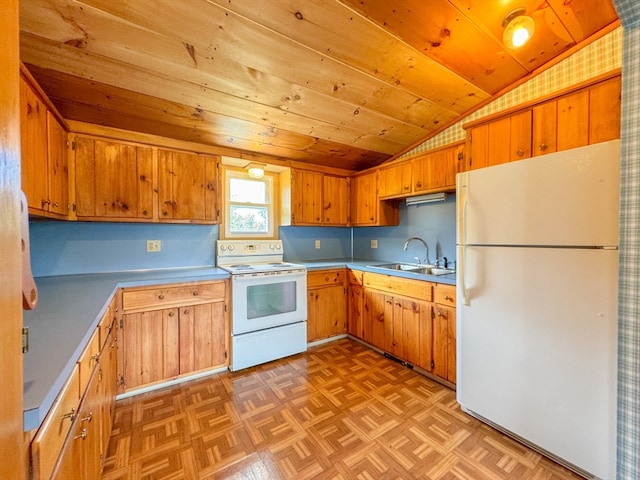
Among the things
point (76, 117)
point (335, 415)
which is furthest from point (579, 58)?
point (76, 117)

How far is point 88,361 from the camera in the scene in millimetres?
1077

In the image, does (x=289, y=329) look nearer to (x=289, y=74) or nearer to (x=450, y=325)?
(x=450, y=325)

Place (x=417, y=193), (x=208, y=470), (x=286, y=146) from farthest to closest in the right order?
(x=286, y=146) → (x=417, y=193) → (x=208, y=470)

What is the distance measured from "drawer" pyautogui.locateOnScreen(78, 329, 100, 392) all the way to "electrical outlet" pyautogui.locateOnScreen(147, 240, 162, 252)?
1439 mm

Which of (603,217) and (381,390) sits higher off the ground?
(603,217)

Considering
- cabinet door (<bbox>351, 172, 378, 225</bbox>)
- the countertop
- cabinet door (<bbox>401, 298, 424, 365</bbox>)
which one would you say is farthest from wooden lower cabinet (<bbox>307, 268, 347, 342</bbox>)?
the countertop

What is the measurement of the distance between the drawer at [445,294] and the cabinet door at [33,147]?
265cm

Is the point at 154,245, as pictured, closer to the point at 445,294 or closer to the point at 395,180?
the point at 395,180

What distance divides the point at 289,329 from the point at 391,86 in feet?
7.86

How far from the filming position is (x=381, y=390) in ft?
7.09

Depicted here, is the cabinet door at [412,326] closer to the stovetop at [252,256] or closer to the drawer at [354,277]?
the drawer at [354,277]

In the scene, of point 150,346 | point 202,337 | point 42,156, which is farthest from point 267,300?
point 42,156

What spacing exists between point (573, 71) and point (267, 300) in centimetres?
304

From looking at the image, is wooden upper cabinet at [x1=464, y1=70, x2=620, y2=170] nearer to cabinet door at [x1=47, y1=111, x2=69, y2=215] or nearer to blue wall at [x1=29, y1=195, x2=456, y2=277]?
blue wall at [x1=29, y1=195, x2=456, y2=277]
